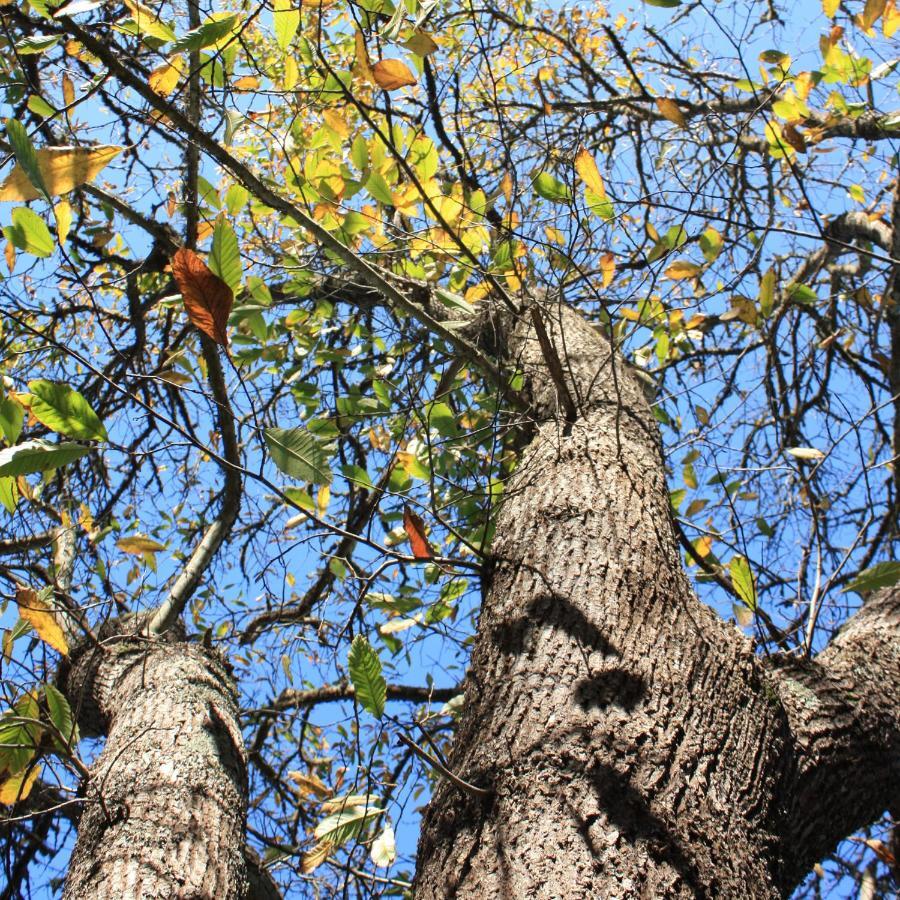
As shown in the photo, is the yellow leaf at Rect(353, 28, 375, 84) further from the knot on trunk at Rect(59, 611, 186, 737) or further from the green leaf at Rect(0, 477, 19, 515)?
the knot on trunk at Rect(59, 611, 186, 737)

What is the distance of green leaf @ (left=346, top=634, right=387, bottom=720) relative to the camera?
1.32 metres

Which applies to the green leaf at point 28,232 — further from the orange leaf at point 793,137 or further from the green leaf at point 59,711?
the orange leaf at point 793,137

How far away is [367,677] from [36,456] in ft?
2.08

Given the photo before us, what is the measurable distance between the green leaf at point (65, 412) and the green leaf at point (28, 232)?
473 millimetres

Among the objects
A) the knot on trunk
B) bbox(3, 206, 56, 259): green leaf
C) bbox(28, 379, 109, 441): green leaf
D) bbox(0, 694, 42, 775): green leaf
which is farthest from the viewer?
A: the knot on trunk

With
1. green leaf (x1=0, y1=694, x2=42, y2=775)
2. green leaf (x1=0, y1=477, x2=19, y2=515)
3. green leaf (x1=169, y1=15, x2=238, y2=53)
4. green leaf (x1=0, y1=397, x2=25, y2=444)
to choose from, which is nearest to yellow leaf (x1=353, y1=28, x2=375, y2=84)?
green leaf (x1=169, y1=15, x2=238, y2=53)

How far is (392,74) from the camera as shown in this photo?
1.67m

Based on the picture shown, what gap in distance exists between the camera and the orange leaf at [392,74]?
1.65 meters

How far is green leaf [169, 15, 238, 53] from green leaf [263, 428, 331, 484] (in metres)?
0.74

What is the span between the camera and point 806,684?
5.04 feet

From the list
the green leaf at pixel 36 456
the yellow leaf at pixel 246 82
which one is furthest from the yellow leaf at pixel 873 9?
the green leaf at pixel 36 456

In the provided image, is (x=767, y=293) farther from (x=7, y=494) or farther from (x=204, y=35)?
(x=7, y=494)

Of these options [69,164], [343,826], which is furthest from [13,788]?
[69,164]

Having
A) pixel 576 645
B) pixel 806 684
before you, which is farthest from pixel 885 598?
pixel 576 645
